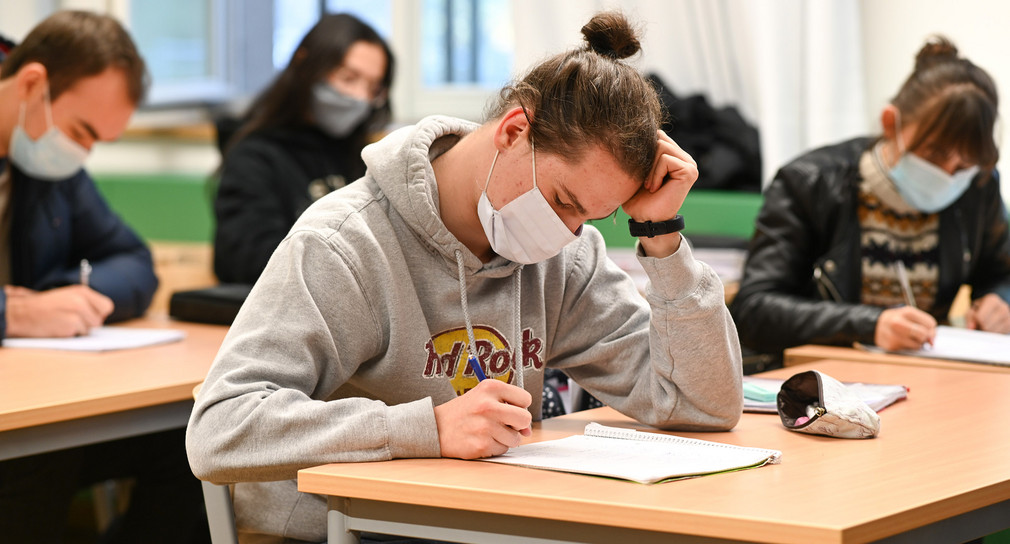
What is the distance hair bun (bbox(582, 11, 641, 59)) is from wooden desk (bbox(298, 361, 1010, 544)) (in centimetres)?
53

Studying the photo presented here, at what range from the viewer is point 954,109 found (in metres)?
2.31

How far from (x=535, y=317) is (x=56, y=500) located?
1.22 m

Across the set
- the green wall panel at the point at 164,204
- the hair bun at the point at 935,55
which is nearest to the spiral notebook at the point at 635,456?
the hair bun at the point at 935,55

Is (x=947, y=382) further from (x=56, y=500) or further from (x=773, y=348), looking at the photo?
(x=56, y=500)

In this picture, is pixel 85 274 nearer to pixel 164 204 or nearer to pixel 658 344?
pixel 658 344

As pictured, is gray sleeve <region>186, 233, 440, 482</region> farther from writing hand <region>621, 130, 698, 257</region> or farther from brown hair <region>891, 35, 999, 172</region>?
brown hair <region>891, 35, 999, 172</region>

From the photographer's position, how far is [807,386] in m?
1.53

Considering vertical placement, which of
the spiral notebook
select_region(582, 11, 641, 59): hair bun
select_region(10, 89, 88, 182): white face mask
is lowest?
the spiral notebook

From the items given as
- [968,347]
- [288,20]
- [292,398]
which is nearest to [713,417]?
[292,398]

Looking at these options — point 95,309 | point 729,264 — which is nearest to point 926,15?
point 729,264

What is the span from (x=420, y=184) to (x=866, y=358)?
110cm

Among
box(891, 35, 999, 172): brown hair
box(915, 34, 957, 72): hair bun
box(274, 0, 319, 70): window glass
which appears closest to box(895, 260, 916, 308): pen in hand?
box(891, 35, 999, 172): brown hair

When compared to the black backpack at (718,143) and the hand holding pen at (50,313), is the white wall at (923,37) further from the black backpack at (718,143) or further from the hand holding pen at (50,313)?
the hand holding pen at (50,313)

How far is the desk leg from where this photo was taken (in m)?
1.23
